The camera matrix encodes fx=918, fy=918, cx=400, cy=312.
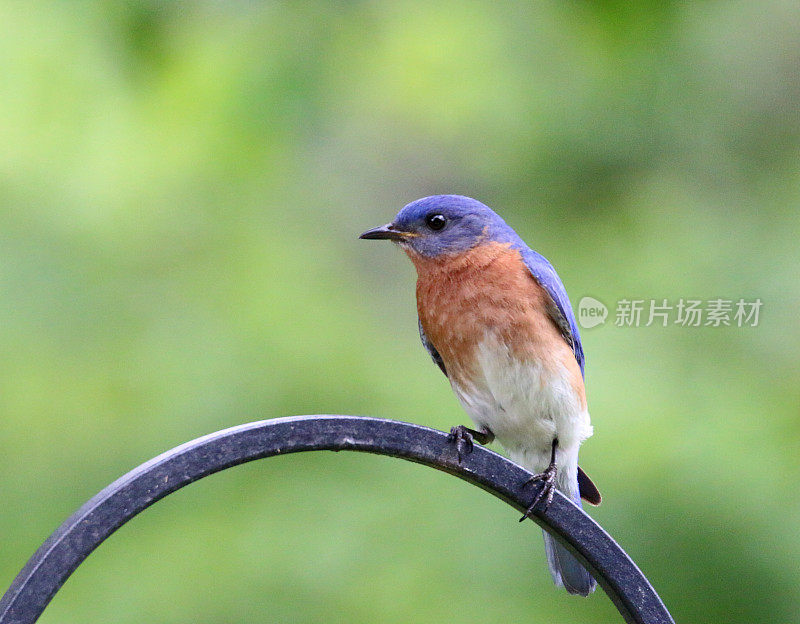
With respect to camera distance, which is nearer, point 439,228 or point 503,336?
point 503,336

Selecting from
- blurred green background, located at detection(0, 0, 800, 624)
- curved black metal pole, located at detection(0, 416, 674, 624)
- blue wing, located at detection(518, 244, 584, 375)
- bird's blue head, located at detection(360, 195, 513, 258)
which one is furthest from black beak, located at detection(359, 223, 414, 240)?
curved black metal pole, located at detection(0, 416, 674, 624)

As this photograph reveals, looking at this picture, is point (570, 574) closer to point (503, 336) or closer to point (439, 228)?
point (503, 336)

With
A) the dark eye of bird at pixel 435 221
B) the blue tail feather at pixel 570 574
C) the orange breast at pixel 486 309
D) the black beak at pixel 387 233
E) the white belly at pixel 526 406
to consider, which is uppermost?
the dark eye of bird at pixel 435 221

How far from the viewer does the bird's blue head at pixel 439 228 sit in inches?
105

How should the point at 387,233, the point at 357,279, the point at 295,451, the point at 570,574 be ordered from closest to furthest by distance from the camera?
the point at 295,451 < the point at 570,574 < the point at 387,233 < the point at 357,279

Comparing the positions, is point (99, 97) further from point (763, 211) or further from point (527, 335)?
point (763, 211)

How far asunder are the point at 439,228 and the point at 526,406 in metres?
0.58

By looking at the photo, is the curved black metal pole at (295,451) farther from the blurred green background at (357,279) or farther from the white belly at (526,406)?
the blurred green background at (357,279)

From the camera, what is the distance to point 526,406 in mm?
2562

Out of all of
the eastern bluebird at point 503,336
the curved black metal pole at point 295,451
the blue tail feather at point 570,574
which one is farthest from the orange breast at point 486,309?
the curved black metal pole at point 295,451

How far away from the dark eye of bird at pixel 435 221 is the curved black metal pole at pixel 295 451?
3.56ft

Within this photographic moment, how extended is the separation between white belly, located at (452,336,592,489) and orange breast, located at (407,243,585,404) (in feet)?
0.10

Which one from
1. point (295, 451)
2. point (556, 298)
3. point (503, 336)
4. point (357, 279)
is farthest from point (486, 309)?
point (357, 279)

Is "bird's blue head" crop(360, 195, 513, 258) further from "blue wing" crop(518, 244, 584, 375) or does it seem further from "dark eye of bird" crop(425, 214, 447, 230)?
"blue wing" crop(518, 244, 584, 375)
